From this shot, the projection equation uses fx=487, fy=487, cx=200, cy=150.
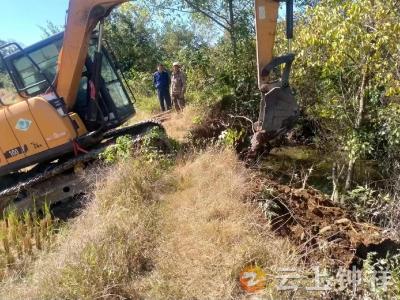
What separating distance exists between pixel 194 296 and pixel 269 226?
1389mm

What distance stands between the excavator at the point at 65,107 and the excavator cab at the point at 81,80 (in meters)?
0.02

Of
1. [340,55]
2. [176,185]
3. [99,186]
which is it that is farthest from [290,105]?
[99,186]

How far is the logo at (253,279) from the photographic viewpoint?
4.37m

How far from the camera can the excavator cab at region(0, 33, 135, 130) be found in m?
7.32

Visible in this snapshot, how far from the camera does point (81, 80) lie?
A: 7781 millimetres

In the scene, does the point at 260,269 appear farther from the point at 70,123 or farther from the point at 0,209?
the point at 0,209

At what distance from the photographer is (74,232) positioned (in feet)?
18.1

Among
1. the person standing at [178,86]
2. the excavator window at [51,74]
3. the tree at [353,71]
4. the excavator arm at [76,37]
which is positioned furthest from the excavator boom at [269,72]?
the person standing at [178,86]

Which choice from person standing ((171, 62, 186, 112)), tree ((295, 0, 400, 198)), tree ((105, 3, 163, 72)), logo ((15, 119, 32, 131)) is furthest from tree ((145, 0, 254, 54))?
tree ((105, 3, 163, 72))

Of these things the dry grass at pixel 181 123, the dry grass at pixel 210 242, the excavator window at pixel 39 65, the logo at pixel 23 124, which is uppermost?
the excavator window at pixel 39 65

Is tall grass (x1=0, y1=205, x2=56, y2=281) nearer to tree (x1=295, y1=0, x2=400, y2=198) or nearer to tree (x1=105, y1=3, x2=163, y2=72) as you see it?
tree (x1=295, y1=0, x2=400, y2=198)

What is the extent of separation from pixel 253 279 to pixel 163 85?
931 cm

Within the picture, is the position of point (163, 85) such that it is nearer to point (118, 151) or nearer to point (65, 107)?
point (65, 107)

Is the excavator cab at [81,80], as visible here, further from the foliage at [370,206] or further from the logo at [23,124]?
the foliage at [370,206]
